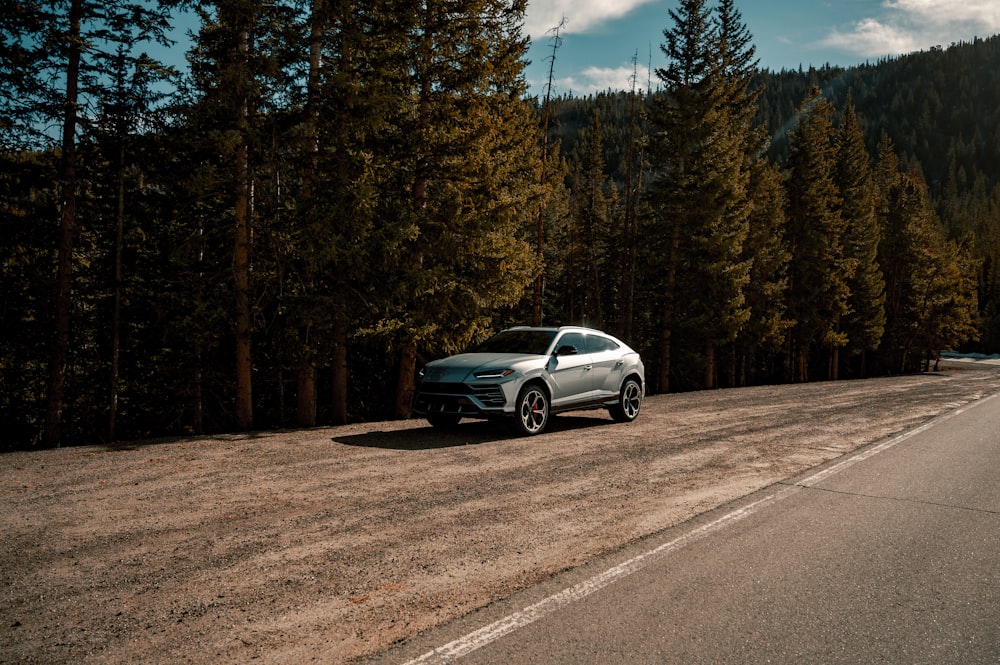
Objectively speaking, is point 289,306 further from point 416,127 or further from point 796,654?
point 796,654

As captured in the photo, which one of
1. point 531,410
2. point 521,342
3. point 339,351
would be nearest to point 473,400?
point 531,410

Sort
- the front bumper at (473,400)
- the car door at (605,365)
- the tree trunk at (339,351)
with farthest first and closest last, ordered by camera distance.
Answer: the tree trunk at (339,351) < the car door at (605,365) < the front bumper at (473,400)

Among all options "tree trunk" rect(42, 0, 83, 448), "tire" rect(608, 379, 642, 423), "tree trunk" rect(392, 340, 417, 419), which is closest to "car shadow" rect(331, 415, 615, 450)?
"tire" rect(608, 379, 642, 423)

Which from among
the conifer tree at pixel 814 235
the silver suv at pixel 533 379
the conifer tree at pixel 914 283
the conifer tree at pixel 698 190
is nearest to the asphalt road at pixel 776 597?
the silver suv at pixel 533 379

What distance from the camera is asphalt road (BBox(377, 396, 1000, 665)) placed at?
3.28 m

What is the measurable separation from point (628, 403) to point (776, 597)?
348 inches

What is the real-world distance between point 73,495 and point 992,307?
128322 mm

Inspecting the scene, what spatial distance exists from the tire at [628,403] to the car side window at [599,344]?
78cm

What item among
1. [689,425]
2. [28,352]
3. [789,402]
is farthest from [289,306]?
[789,402]

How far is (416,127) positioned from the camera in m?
14.7

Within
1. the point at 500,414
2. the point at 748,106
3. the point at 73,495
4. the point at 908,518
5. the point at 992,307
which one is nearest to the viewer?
the point at 908,518

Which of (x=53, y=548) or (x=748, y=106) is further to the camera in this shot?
(x=748, y=106)

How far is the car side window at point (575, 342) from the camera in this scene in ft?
38.2

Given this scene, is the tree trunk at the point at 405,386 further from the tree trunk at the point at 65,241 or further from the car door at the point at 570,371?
the tree trunk at the point at 65,241
